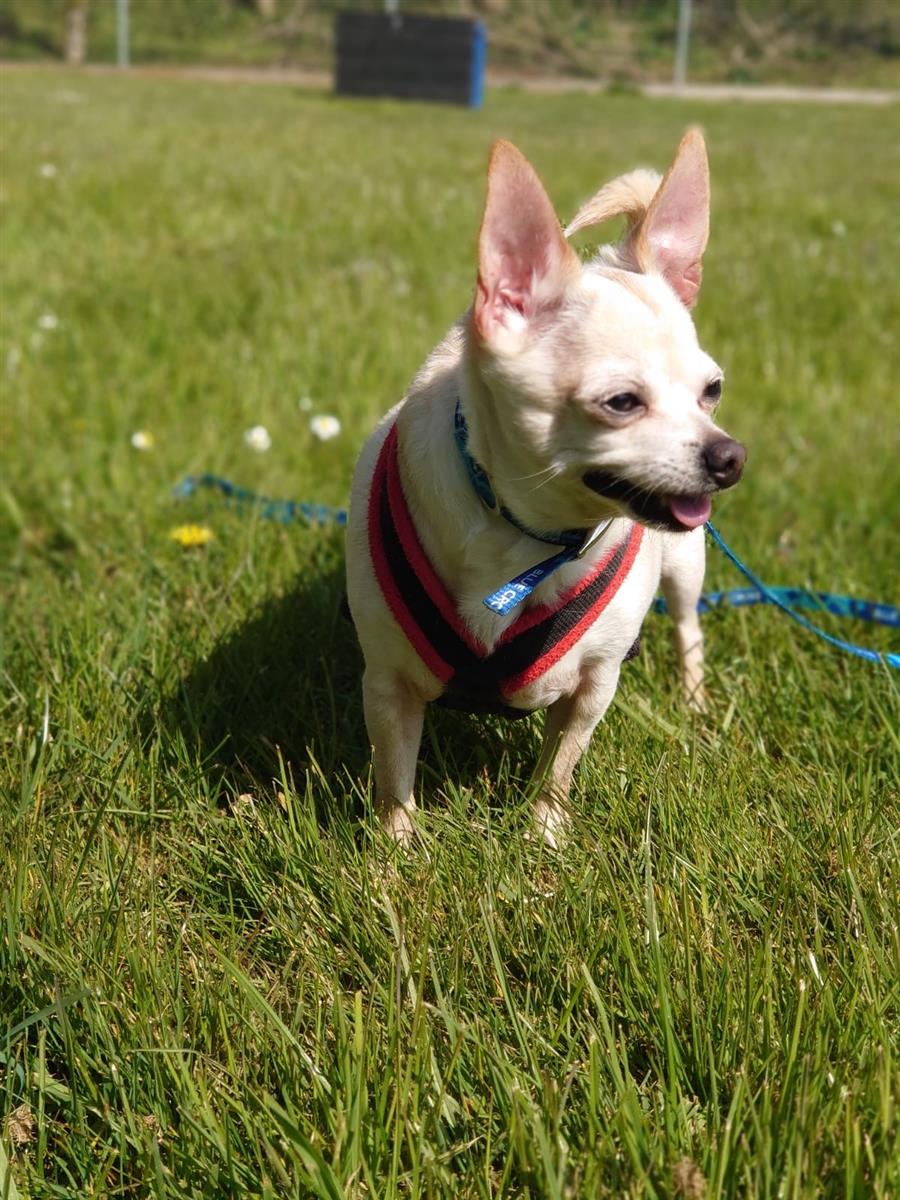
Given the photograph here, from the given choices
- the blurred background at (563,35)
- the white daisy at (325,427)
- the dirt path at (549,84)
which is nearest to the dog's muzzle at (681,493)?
the white daisy at (325,427)

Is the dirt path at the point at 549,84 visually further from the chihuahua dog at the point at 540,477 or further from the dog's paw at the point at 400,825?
the dog's paw at the point at 400,825

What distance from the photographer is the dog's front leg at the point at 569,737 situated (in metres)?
2.07

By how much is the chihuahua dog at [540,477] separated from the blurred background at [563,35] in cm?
3011

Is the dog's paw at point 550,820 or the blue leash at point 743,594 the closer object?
the dog's paw at point 550,820

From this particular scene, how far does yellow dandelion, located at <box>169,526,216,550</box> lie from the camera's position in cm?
317

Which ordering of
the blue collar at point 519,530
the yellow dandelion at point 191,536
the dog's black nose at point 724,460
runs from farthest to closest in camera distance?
the yellow dandelion at point 191,536, the blue collar at point 519,530, the dog's black nose at point 724,460

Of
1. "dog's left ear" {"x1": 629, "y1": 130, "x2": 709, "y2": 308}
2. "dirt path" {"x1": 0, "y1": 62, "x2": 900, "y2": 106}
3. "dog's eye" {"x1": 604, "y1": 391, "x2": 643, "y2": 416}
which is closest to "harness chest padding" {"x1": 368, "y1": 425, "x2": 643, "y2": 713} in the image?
"dog's eye" {"x1": 604, "y1": 391, "x2": 643, "y2": 416}

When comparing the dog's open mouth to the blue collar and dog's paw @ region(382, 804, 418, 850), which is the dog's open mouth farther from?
dog's paw @ region(382, 804, 418, 850)

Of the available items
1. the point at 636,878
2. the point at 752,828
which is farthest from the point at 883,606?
the point at 636,878

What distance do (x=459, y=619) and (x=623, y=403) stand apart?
449 mm

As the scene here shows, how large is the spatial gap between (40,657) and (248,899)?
877 mm

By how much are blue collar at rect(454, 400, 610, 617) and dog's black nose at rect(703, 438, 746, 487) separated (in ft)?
0.92

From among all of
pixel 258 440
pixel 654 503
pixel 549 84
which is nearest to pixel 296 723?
pixel 654 503

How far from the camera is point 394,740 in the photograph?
2078 mm
